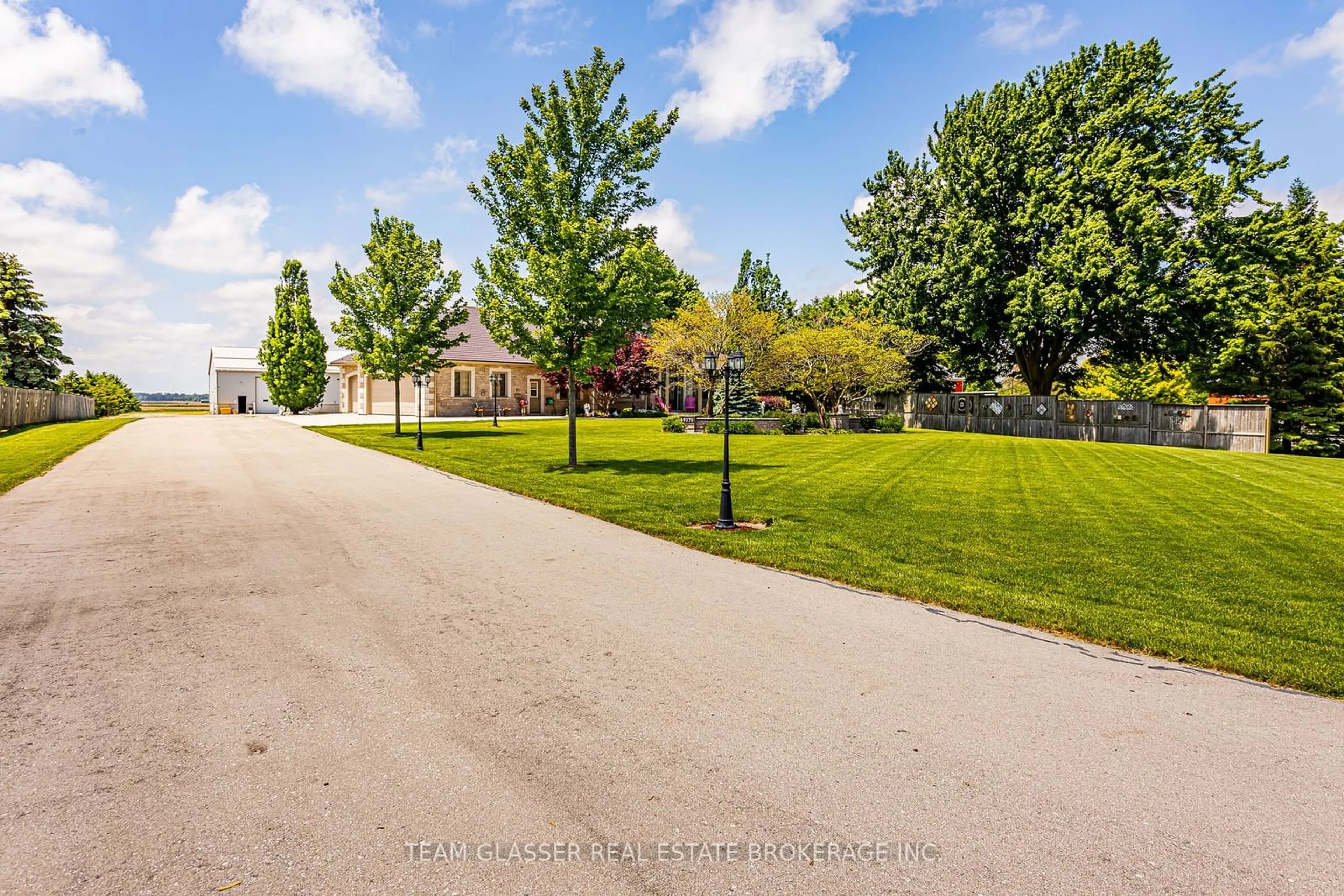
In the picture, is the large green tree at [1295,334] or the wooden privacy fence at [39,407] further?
the wooden privacy fence at [39,407]

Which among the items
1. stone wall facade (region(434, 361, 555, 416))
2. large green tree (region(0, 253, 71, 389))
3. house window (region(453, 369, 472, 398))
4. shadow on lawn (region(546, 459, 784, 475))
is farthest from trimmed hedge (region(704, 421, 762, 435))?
large green tree (region(0, 253, 71, 389))

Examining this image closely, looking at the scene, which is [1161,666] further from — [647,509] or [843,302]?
[843,302]

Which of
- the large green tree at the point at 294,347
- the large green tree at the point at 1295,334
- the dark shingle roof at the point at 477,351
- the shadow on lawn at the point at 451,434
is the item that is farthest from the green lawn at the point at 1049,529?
the large green tree at the point at 294,347

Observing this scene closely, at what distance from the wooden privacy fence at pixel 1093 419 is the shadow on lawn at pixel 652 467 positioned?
72.3 ft

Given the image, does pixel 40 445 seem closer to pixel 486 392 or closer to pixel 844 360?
pixel 486 392

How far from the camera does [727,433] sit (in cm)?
982

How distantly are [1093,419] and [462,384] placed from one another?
39.4m

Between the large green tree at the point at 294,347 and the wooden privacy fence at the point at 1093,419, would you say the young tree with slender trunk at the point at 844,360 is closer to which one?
the wooden privacy fence at the point at 1093,419

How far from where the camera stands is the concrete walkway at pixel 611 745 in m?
2.52

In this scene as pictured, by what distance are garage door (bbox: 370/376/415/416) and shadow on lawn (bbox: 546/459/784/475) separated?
3125cm

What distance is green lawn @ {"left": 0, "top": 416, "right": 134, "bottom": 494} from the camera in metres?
13.9

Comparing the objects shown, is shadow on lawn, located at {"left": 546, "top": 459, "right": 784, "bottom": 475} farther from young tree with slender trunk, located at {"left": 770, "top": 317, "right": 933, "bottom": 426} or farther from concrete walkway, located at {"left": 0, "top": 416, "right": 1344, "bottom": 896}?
young tree with slender trunk, located at {"left": 770, "top": 317, "right": 933, "bottom": 426}

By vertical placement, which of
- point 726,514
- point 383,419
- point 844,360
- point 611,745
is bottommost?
point 611,745

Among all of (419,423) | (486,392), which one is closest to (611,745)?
(419,423)
